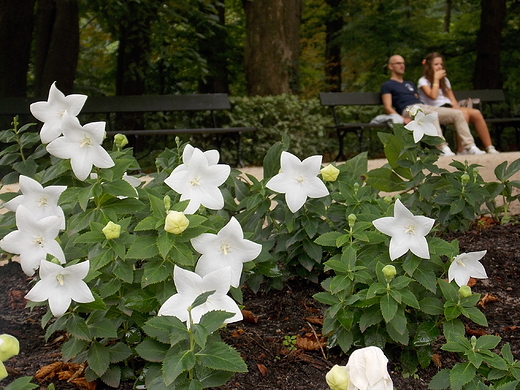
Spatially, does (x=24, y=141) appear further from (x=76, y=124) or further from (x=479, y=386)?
(x=479, y=386)

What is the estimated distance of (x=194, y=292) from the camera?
1882 millimetres

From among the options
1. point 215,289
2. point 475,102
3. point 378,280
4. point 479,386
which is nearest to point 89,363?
point 215,289

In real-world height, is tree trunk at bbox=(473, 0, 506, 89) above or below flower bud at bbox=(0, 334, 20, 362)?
below

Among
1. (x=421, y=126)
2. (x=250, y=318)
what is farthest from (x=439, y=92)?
(x=250, y=318)

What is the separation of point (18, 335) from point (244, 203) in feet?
3.82

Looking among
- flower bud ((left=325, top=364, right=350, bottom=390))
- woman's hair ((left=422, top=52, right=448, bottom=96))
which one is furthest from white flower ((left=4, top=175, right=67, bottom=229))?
woman's hair ((left=422, top=52, right=448, bottom=96))

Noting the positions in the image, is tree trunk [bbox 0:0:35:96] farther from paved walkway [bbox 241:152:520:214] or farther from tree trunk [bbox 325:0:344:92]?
tree trunk [bbox 325:0:344:92]

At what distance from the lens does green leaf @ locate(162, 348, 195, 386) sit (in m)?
1.66

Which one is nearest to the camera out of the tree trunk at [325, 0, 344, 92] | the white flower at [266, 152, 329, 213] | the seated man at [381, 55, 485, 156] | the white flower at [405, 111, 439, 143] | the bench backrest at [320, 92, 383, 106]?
the white flower at [266, 152, 329, 213]

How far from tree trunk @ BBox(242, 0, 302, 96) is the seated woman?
2058mm

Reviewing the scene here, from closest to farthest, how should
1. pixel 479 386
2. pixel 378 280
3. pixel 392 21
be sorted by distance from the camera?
pixel 479 386 → pixel 378 280 → pixel 392 21

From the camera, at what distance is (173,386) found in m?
1.85

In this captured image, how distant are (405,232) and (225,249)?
643 mm

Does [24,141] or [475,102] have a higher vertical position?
[24,141]
